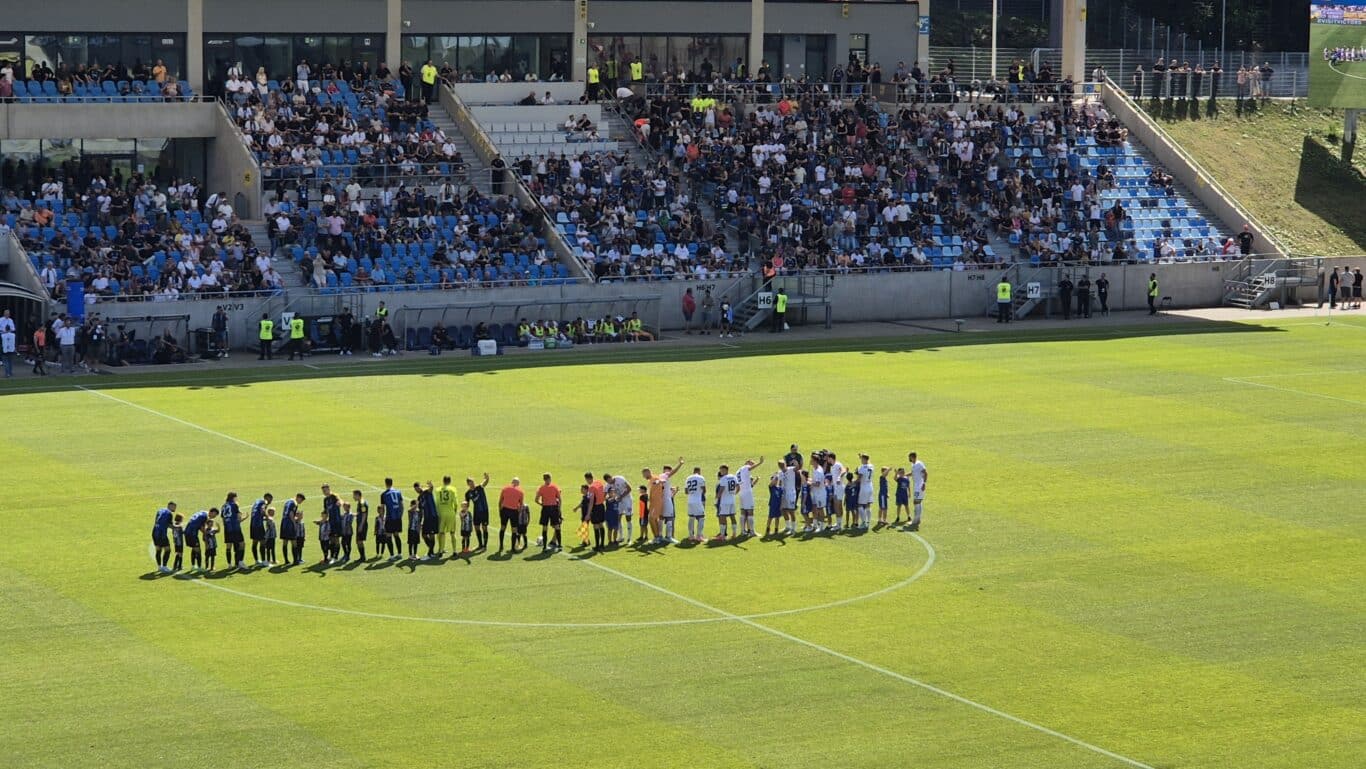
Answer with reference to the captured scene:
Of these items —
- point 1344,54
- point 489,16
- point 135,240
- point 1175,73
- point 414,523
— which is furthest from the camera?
point 1175,73

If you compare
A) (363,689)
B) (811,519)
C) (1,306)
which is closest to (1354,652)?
(811,519)

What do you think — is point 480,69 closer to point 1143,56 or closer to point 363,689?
point 1143,56

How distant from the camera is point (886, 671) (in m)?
26.5

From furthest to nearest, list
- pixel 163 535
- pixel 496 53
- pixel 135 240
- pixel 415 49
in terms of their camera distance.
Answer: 1. pixel 496 53
2. pixel 415 49
3. pixel 135 240
4. pixel 163 535

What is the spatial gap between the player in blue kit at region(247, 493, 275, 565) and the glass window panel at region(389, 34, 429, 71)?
4067cm

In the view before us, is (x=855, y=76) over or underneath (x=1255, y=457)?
over

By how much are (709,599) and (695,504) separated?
3.92m

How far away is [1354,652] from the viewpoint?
27547 millimetres

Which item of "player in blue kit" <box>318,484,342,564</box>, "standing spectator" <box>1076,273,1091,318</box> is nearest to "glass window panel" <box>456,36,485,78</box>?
"standing spectator" <box>1076,273,1091,318</box>

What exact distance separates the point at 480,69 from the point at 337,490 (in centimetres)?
3706

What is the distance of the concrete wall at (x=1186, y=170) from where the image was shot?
7138 centimetres

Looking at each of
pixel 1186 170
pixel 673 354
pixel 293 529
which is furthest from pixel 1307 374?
pixel 293 529

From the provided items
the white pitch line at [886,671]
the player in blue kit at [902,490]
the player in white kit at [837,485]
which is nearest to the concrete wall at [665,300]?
the player in blue kit at [902,490]

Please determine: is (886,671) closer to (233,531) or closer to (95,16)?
(233,531)
